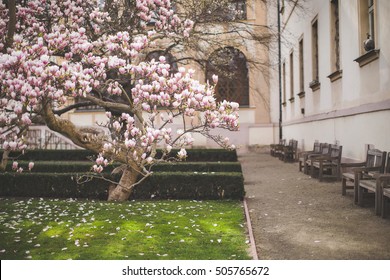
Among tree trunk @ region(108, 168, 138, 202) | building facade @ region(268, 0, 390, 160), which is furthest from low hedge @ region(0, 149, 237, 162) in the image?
tree trunk @ region(108, 168, 138, 202)

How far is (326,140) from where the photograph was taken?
12.2 metres

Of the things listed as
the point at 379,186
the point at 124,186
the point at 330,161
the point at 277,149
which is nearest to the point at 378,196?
the point at 379,186

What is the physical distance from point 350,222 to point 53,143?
51.5ft

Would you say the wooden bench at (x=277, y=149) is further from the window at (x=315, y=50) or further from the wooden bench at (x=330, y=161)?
the wooden bench at (x=330, y=161)

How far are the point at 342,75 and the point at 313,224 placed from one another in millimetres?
5832

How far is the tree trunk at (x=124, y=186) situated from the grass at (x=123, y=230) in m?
0.36

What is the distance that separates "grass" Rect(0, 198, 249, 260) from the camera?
4.71 m

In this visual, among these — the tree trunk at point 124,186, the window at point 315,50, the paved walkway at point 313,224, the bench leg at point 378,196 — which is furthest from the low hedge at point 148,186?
the window at point 315,50

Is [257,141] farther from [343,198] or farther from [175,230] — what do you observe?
[175,230]

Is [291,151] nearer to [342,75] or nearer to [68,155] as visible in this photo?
[342,75]

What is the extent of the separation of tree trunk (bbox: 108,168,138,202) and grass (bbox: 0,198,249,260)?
357 millimetres

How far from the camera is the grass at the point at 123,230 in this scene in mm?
4711

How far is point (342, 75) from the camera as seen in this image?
10578mm
